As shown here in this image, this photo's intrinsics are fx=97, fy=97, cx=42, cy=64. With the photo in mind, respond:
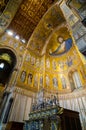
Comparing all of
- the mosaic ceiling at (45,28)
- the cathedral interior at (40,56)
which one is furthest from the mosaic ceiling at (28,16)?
the mosaic ceiling at (45,28)

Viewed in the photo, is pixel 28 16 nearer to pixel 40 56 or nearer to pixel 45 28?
pixel 45 28

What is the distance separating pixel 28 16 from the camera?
1461 centimetres

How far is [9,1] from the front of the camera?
1274 cm

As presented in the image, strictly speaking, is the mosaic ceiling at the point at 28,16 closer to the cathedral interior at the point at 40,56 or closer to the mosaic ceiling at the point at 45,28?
the cathedral interior at the point at 40,56

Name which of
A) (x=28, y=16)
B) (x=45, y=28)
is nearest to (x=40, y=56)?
(x=45, y=28)

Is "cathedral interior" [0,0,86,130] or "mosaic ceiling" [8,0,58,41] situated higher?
"mosaic ceiling" [8,0,58,41]

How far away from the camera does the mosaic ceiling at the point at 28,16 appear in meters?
13.9

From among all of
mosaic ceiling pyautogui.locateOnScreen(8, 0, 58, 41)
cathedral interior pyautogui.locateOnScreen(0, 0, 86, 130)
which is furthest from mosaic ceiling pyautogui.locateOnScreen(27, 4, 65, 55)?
mosaic ceiling pyautogui.locateOnScreen(8, 0, 58, 41)

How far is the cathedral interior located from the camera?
8.70 meters

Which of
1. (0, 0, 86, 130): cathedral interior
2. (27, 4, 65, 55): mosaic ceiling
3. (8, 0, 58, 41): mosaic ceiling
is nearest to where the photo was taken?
(0, 0, 86, 130): cathedral interior

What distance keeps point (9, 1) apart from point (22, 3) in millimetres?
1734

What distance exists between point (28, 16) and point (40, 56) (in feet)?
20.6

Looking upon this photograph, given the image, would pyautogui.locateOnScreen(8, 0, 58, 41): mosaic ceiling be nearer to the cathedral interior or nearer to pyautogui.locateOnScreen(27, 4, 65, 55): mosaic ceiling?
the cathedral interior

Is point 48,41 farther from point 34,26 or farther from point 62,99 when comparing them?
point 62,99
